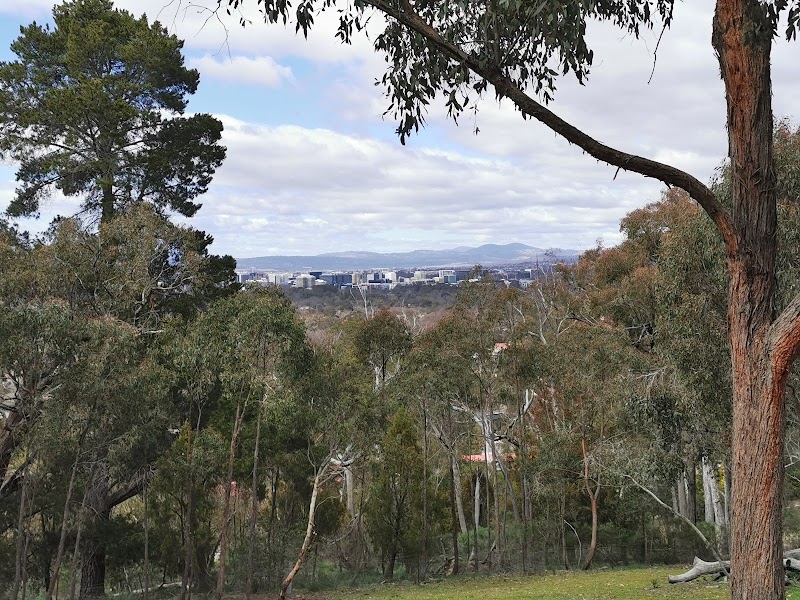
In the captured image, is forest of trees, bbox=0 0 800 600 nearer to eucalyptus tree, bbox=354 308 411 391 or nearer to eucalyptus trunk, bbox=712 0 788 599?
eucalyptus tree, bbox=354 308 411 391

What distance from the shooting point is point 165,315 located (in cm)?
1705

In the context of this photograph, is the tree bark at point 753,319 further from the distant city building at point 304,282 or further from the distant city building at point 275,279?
the distant city building at point 304,282

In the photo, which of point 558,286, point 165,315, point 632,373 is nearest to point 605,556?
point 558,286

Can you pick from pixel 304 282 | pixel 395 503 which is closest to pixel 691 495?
pixel 395 503

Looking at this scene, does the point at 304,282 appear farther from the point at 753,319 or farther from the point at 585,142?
the point at 753,319

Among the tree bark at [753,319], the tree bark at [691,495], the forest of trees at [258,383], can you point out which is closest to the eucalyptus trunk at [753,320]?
the tree bark at [753,319]

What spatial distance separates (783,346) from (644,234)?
1762cm

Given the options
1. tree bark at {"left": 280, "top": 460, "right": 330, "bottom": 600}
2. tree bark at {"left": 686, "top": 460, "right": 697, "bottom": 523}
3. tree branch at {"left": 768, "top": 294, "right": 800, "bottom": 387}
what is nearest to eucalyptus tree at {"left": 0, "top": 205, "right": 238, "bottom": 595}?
tree bark at {"left": 280, "top": 460, "right": 330, "bottom": 600}

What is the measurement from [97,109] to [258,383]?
806cm

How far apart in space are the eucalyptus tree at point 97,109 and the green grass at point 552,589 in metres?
12.1

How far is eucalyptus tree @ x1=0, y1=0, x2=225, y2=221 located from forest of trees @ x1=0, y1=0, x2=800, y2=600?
62 mm

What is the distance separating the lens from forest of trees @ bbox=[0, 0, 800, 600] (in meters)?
13.0

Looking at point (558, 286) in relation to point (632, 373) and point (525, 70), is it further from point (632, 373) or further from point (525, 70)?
point (525, 70)

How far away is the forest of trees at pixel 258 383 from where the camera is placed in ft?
42.8
